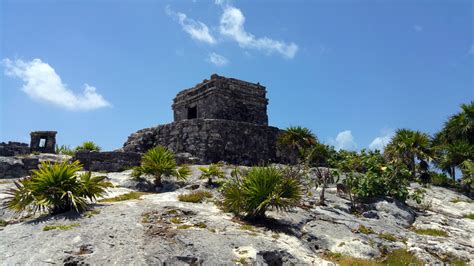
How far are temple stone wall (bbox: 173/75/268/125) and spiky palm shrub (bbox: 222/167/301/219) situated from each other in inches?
440

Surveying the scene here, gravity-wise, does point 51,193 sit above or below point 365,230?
above

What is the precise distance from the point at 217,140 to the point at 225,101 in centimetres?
364

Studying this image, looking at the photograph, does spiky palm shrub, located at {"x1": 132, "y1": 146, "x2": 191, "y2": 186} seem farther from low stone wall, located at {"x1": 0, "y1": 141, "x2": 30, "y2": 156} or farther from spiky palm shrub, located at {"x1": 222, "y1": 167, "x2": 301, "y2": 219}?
low stone wall, located at {"x1": 0, "y1": 141, "x2": 30, "y2": 156}

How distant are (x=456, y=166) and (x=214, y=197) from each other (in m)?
18.1

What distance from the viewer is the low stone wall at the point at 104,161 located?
623 inches

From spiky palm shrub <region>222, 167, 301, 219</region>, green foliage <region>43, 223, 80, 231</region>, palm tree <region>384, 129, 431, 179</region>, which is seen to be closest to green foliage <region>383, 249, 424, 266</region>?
spiky palm shrub <region>222, 167, 301, 219</region>

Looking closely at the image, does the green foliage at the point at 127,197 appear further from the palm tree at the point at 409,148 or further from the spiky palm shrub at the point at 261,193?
the palm tree at the point at 409,148

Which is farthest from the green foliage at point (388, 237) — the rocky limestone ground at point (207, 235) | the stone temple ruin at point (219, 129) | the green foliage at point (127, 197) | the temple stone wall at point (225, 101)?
the temple stone wall at point (225, 101)

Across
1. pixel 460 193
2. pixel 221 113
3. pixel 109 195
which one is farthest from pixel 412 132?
pixel 109 195

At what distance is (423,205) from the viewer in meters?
15.1

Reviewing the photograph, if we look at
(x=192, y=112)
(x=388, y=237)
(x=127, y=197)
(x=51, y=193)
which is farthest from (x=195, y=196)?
(x=192, y=112)

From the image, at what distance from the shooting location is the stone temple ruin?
60.8 ft

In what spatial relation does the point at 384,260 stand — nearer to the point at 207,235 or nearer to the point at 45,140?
the point at 207,235

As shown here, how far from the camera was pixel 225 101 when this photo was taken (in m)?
21.4
